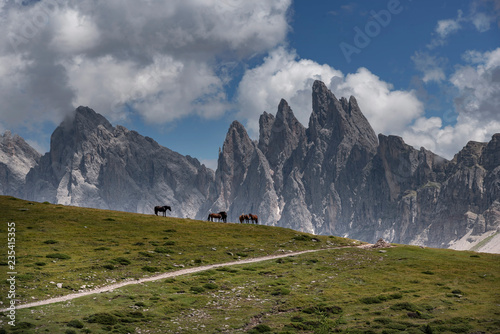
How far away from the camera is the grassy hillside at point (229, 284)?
31.9 m

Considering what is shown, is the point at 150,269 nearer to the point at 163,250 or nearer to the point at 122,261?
the point at 122,261

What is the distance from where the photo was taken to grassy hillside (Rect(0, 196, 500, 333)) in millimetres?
31859

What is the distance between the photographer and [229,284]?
43344 millimetres

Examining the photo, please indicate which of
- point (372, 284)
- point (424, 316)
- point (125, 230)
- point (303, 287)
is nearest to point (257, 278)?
point (303, 287)

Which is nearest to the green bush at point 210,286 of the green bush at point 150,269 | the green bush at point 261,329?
the green bush at point 150,269

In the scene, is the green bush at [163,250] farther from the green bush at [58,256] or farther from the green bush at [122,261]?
the green bush at [58,256]

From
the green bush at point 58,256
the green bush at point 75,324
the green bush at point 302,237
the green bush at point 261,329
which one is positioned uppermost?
the green bush at point 302,237

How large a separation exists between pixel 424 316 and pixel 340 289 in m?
A: 9.19

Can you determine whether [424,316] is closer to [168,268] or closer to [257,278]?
[257,278]

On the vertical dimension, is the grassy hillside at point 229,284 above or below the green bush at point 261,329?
above

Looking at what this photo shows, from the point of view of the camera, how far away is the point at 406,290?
41.7m

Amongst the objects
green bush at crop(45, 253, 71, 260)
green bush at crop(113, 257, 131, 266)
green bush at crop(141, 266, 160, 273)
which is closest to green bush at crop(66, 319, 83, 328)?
green bush at crop(141, 266, 160, 273)
